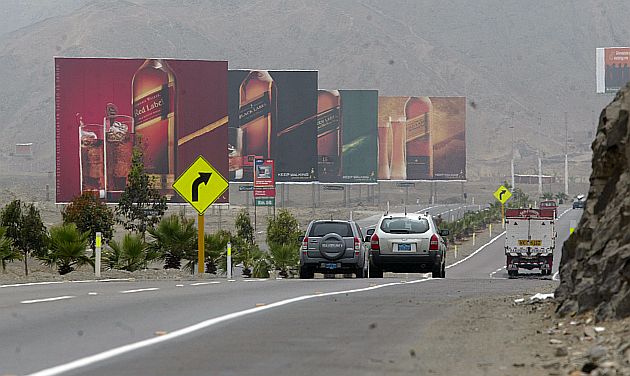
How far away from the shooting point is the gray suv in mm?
29922

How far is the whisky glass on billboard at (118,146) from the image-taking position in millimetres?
91188

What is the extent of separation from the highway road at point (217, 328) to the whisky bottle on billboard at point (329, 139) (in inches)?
Answer: 4044

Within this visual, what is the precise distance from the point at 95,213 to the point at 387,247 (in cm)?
2178

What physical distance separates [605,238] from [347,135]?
113m

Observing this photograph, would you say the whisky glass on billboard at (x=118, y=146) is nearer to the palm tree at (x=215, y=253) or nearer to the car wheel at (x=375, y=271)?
the palm tree at (x=215, y=253)

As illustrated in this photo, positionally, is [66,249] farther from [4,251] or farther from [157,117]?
[157,117]

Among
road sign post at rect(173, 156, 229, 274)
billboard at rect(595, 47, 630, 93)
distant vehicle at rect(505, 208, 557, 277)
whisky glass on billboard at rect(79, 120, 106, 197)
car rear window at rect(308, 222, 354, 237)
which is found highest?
billboard at rect(595, 47, 630, 93)

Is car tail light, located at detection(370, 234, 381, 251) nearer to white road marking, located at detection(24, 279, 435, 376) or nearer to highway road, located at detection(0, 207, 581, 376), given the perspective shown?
highway road, located at detection(0, 207, 581, 376)

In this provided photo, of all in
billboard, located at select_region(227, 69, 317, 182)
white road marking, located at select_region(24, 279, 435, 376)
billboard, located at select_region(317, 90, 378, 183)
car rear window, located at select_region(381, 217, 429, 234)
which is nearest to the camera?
white road marking, located at select_region(24, 279, 435, 376)

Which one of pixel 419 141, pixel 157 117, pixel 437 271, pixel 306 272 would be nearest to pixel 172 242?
pixel 306 272

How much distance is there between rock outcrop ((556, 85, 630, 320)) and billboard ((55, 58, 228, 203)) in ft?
248

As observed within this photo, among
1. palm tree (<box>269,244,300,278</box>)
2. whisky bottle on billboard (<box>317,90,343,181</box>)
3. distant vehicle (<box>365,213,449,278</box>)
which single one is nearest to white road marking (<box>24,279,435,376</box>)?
distant vehicle (<box>365,213,449,278</box>)

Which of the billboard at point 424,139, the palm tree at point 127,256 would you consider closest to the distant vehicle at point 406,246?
the palm tree at point 127,256

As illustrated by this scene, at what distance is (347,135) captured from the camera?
415 ft
